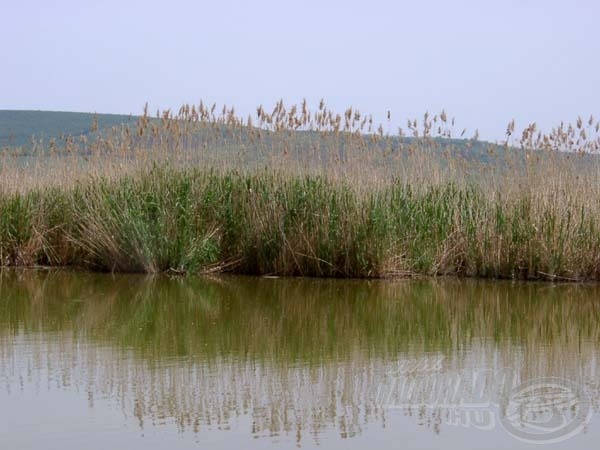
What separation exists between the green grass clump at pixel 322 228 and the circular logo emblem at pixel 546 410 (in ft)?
18.2

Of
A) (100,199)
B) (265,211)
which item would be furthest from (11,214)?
(265,211)

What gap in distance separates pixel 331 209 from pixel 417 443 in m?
7.03

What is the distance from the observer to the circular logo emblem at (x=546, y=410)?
4785mm

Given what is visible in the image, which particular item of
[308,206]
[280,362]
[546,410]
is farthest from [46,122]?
[546,410]

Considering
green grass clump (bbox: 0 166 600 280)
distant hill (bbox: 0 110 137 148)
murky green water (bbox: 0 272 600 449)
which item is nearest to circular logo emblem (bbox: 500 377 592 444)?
murky green water (bbox: 0 272 600 449)

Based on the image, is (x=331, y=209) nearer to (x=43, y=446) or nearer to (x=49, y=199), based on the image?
(x=49, y=199)

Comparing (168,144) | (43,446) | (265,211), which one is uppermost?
(168,144)

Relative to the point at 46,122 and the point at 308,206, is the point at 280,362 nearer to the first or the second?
Result: the point at 308,206

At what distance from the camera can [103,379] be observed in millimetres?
5766

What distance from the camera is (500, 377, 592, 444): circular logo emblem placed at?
15.7ft

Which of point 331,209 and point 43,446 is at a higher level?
point 331,209

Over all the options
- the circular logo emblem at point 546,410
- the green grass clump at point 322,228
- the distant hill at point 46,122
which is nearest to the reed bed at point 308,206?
the green grass clump at point 322,228

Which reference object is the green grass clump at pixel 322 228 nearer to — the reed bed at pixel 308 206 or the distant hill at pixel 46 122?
the reed bed at pixel 308 206

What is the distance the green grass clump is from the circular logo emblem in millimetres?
5544
